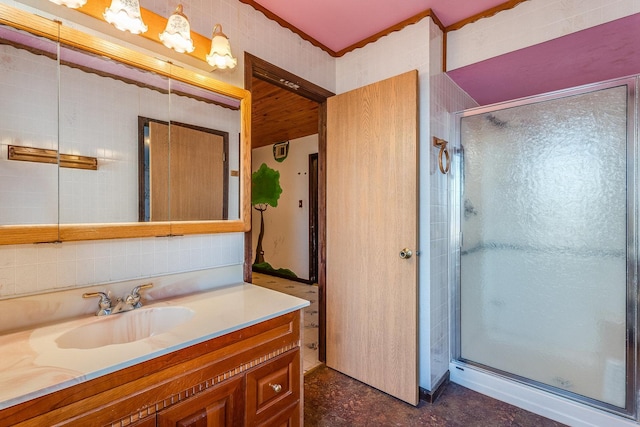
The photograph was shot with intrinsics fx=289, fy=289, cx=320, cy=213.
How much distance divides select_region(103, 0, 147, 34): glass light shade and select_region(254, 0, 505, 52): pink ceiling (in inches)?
29.2

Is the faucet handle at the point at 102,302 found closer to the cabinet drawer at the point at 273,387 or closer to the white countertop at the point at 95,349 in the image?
the white countertop at the point at 95,349

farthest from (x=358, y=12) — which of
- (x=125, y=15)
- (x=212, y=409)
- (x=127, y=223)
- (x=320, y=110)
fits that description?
(x=212, y=409)

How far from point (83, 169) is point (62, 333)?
1.95 ft

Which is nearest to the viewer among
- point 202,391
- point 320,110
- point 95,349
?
point 95,349

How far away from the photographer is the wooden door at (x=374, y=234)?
68.7 inches

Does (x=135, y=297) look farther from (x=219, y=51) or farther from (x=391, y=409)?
(x=391, y=409)

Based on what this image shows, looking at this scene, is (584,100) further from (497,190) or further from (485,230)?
(485,230)

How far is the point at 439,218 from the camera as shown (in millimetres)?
1912

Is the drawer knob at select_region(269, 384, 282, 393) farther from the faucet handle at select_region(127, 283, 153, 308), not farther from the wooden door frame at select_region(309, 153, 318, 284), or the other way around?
the wooden door frame at select_region(309, 153, 318, 284)

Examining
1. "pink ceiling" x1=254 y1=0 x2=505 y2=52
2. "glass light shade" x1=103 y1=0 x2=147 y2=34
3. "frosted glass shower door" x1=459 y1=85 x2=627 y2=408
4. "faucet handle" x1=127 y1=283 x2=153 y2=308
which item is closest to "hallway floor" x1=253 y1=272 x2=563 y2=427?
"frosted glass shower door" x1=459 y1=85 x2=627 y2=408

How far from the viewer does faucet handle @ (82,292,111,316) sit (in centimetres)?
109

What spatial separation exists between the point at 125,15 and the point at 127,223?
2.74 feet

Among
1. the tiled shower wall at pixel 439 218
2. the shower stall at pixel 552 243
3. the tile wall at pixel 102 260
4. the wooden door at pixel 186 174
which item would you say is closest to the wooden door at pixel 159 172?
the wooden door at pixel 186 174

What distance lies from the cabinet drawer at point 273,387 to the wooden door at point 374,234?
31.4 inches
